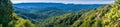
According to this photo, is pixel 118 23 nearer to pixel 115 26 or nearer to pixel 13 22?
pixel 115 26

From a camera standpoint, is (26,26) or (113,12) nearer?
(113,12)

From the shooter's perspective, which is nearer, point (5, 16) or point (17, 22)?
point (5, 16)

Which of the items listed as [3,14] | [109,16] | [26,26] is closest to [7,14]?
[3,14]

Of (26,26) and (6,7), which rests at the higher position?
(6,7)

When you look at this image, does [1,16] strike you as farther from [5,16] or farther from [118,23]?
[118,23]

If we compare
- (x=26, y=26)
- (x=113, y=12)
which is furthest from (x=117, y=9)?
(x=26, y=26)

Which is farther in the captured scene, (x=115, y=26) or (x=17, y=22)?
(x=17, y=22)

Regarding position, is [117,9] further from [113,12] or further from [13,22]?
[13,22]
